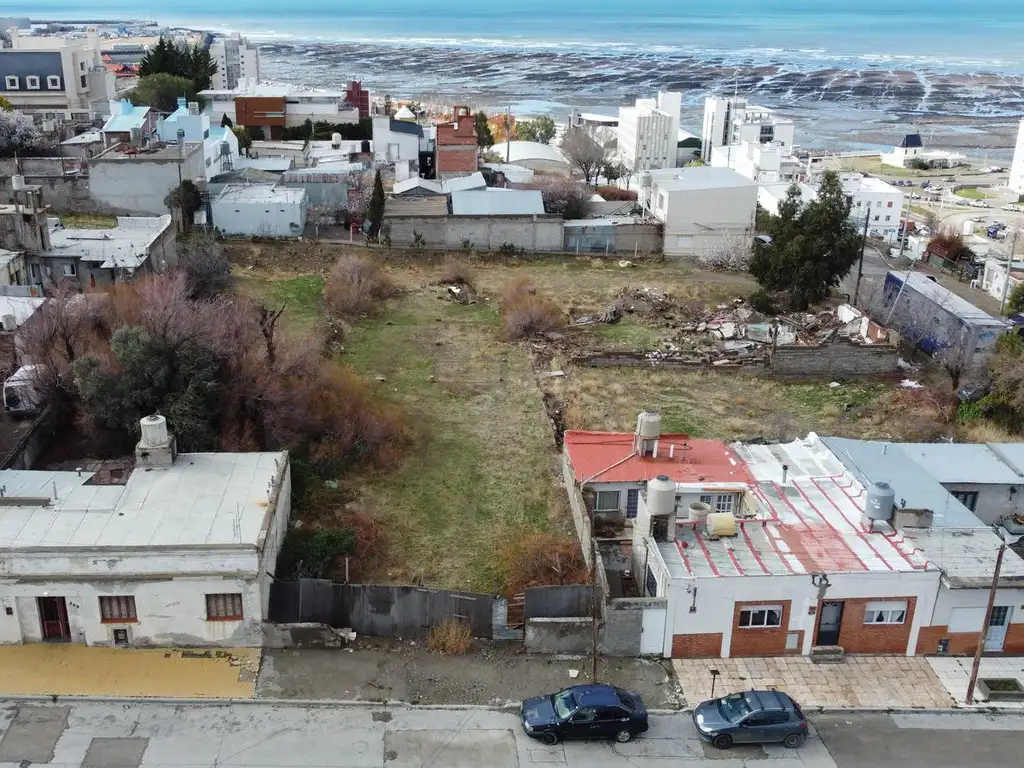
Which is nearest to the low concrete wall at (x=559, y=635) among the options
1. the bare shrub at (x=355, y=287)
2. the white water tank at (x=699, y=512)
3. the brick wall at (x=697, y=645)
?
the brick wall at (x=697, y=645)

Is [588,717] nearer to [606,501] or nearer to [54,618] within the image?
[606,501]

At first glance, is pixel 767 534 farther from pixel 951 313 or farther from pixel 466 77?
pixel 466 77

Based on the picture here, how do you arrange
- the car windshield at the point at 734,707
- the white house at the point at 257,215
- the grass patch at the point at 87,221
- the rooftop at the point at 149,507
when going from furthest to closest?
the white house at the point at 257,215 < the grass patch at the point at 87,221 < the rooftop at the point at 149,507 < the car windshield at the point at 734,707

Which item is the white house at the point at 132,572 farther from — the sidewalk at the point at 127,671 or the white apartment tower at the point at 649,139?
the white apartment tower at the point at 649,139

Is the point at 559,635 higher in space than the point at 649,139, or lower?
lower

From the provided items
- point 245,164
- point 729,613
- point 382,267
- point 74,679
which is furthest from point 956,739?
point 245,164

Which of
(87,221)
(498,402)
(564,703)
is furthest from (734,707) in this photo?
(87,221)

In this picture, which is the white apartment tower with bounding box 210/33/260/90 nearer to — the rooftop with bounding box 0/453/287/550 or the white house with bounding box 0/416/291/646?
the rooftop with bounding box 0/453/287/550
